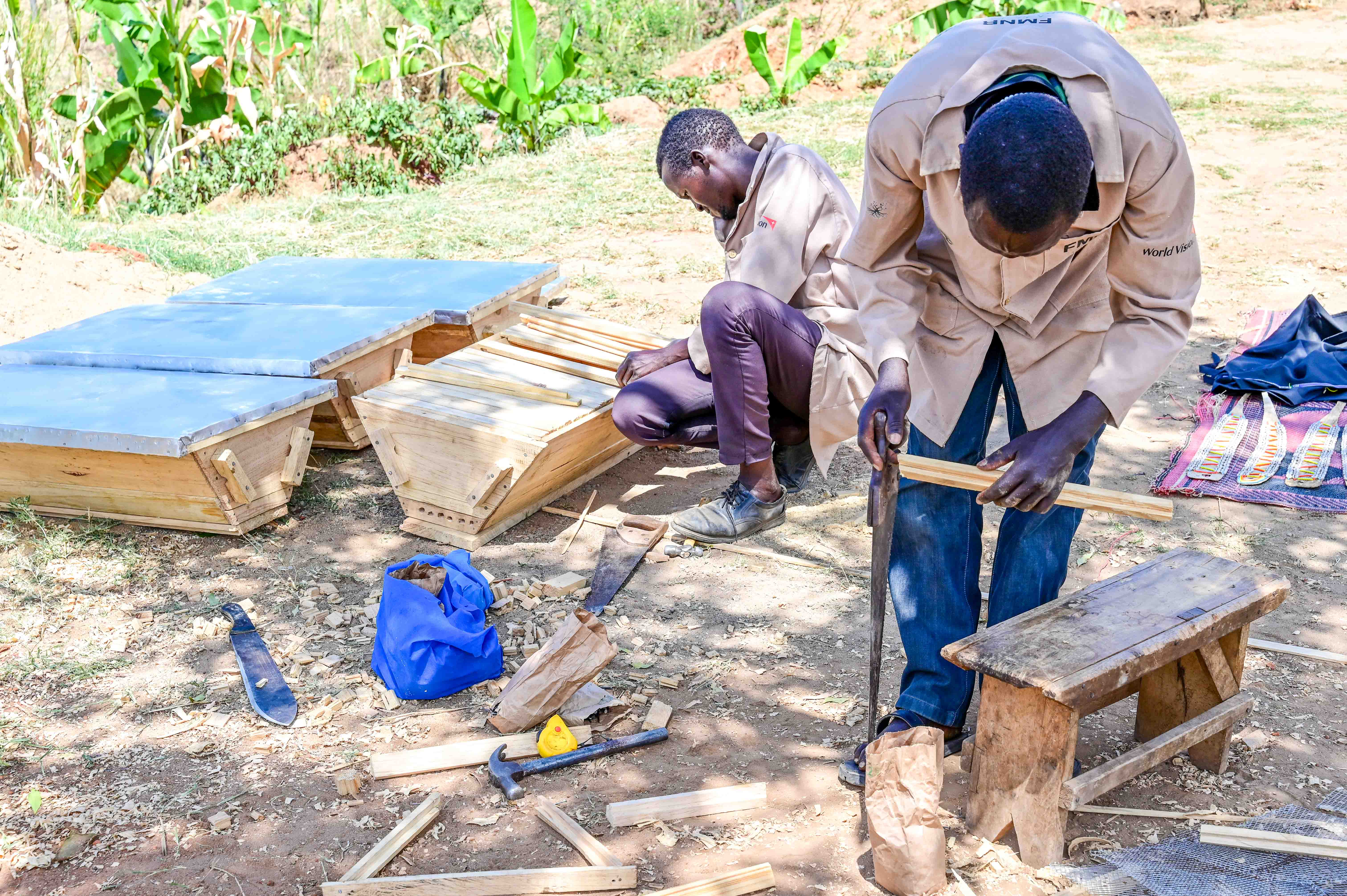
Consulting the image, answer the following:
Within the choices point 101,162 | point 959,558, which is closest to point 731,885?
point 959,558

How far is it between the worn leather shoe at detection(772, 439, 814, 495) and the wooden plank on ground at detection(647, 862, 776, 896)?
83.4 inches

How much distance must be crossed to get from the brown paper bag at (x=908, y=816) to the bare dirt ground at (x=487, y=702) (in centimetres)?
14

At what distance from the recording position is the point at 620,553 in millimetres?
3838

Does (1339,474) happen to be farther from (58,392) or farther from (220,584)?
(58,392)

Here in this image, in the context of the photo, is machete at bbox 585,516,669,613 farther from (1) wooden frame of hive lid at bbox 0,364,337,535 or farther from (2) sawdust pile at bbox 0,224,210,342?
(2) sawdust pile at bbox 0,224,210,342

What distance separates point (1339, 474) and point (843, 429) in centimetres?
201

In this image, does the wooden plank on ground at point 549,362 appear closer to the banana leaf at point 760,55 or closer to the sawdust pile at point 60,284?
the sawdust pile at point 60,284

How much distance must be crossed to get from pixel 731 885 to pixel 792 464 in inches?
87.6

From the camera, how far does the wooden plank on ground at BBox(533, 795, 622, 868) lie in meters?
2.37

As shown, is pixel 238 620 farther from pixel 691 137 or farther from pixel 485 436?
pixel 691 137

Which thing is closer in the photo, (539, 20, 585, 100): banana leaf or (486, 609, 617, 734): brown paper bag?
(486, 609, 617, 734): brown paper bag

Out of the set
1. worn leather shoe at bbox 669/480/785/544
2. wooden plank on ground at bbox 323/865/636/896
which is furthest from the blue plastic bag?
worn leather shoe at bbox 669/480/785/544

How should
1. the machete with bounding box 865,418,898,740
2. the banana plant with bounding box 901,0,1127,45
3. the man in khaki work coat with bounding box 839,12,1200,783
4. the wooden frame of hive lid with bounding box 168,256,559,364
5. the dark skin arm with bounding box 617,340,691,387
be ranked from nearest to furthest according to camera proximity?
the man in khaki work coat with bounding box 839,12,1200,783 → the machete with bounding box 865,418,898,740 → the dark skin arm with bounding box 617,340,691,387 → the wooden frame of hive lid with bounding box 168,256,559,364 → the banana plant with bounding box 901,0,1127,45

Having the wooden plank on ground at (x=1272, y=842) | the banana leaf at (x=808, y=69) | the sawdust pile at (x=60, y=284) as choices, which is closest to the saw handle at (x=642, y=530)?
the wooden plank on ground at (x=1272, y=842)
